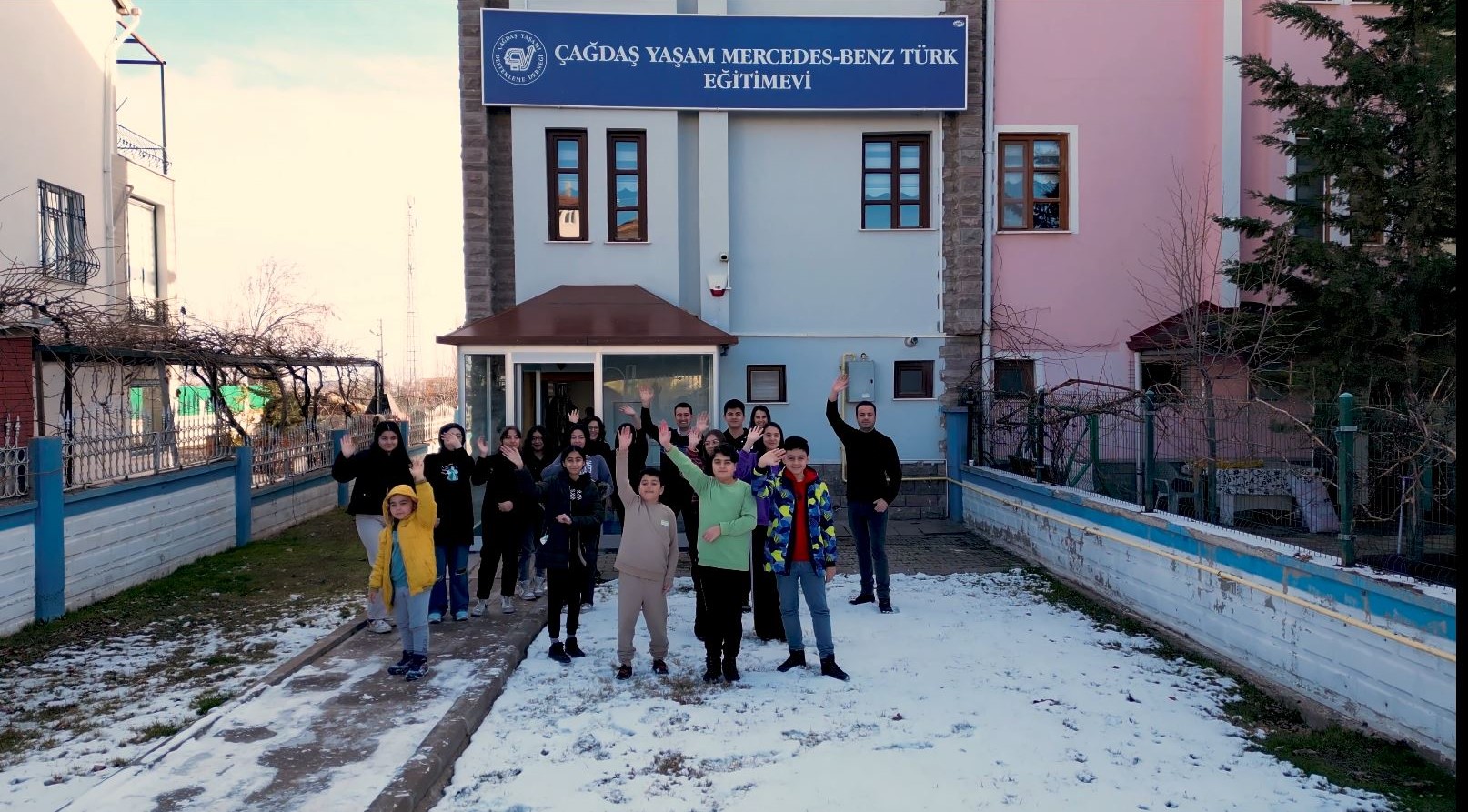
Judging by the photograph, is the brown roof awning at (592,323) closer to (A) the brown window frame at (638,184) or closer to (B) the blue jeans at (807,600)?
(A) the brown window frame at (638,184)

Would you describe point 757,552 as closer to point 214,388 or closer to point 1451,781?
point 1451,781

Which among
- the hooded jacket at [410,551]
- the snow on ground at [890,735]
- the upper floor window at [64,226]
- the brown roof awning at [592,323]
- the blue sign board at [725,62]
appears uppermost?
the blue sign board at [725,62]

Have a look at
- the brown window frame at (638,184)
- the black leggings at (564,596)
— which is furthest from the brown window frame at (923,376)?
the black leggings at (564,596)

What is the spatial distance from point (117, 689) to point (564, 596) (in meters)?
3.03

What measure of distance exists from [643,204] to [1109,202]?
23.4ft

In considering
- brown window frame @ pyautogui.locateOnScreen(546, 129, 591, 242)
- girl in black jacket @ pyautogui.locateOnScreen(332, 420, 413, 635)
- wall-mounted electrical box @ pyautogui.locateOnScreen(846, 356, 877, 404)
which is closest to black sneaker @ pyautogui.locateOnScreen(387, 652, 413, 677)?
girl in black jacket @ pyautogui.locateOnScreen(332, 420, 413, 635)

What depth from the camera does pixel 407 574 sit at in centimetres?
639

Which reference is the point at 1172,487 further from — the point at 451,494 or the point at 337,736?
the point at 337,736

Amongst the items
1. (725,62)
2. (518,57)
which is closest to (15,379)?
(518,57)

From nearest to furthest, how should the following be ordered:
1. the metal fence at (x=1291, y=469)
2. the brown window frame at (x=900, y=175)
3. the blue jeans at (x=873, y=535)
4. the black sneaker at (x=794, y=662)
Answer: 1. the metal fence at (x=1291, y=469)
2. the black sneaker at (x=794, y=662)
3. the blue jeans at (x=873, y=535)
4. the brown window frame at (x=900, y=175)

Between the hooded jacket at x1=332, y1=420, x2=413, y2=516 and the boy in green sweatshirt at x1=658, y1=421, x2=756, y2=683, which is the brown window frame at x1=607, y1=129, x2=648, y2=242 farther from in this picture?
the boy in green sweatshirt at x1=658, y1=421, x2=756, y2=683

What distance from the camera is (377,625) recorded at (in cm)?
769

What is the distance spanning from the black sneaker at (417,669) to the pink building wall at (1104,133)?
10829 millimetres

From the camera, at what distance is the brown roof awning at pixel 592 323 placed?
12602mm
